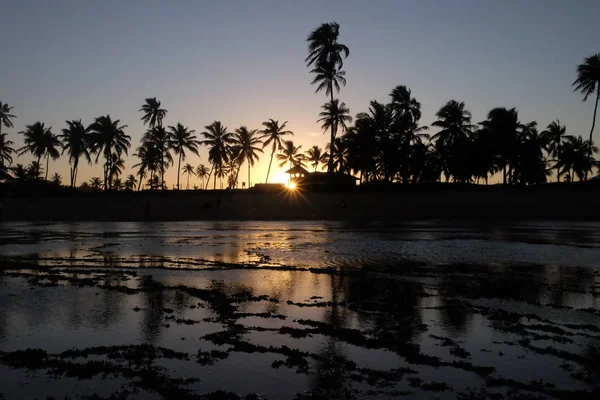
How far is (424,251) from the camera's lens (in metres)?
21.0

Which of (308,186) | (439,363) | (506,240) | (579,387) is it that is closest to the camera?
(579,387)

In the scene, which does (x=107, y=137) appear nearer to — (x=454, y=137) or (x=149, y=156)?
(x=149, y=156)

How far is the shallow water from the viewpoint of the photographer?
19.9 feet

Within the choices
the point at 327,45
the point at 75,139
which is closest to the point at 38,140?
the point at 75,139

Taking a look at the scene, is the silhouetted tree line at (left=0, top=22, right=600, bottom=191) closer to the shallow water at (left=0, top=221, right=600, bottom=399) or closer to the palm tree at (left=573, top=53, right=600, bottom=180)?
the palm tree at (left=573, top=53, right=600, bottom=180)

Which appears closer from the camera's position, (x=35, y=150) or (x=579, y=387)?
(x=579, y=387)

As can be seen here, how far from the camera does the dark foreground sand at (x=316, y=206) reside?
52.0 m

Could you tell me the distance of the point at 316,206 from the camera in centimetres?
5647

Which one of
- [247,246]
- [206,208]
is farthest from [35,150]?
[247,246]

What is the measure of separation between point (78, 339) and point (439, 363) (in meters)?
5.10

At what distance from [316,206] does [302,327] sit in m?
47.9

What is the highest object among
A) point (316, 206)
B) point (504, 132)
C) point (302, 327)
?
point (504, 132)

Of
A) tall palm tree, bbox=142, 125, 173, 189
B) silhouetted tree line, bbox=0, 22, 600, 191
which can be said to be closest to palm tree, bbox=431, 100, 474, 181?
silhouetted tree line, bbox=0, 22, 600, 191

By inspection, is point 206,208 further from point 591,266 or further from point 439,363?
point 439,363
